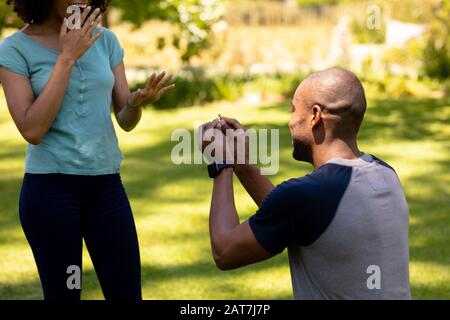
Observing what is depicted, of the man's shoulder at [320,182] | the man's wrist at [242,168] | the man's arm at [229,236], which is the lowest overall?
the man's arm at [229,236]

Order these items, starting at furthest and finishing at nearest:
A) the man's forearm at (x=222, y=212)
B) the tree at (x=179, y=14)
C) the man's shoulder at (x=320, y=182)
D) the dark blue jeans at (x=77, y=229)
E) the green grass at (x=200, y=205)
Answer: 1. the tree at (x=179, y=14)
2. the green grass at (x=200, y=205)
3. the dark blue jeans at (x=77, y=229)
4. the man's forearm at (x=222, y=212)
5. the man's shoulder at (x=320, y=182)

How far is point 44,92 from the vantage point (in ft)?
10.5

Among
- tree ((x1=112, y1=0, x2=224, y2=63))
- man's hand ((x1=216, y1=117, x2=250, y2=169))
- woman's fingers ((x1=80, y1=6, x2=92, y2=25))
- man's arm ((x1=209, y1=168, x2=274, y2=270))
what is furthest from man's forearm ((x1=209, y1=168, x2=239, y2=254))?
tree ((x1=112, y1=0, x2=224, y2=63))

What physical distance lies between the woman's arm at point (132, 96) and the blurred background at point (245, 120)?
2209 millimetres

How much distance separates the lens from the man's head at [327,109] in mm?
2719

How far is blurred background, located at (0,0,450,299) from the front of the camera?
19.9ft

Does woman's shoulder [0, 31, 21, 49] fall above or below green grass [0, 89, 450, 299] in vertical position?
above

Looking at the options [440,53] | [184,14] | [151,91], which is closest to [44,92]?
[151,91]

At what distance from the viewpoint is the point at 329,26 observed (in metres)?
25.3

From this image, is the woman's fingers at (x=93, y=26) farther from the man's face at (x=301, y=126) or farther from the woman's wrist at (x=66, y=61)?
the man's face at (x=301, y=126)

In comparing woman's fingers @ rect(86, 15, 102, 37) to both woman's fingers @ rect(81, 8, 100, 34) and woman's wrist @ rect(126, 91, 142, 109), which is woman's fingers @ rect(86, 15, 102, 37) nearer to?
woman's fingers @ rect(81, 8, 100, 34)

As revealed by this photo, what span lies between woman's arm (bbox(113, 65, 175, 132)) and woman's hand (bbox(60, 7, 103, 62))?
0.98ft

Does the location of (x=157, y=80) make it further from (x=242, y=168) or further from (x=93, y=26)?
(x=242, y=168)

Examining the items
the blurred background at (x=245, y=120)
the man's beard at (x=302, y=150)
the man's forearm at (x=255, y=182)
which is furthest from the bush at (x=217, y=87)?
the man's beard at (x=302, y=150)
